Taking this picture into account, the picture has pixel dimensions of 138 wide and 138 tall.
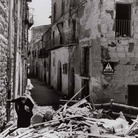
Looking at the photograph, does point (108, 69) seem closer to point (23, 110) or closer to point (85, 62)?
point (85, 62)

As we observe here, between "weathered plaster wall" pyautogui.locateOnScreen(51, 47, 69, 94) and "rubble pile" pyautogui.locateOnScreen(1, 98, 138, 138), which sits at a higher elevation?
"weathered plaster wall" pyautogui.locateOnScreen(51, 47, 69, 94)

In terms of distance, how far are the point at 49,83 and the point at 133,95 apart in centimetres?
1469

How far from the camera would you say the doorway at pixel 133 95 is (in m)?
12.3

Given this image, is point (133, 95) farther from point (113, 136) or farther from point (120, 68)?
point (113, 136)

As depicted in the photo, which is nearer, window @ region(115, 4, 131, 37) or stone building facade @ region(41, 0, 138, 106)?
stone building facade @ region(41, 0, 138, 106)

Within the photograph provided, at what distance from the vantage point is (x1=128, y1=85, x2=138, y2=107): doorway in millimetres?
12328

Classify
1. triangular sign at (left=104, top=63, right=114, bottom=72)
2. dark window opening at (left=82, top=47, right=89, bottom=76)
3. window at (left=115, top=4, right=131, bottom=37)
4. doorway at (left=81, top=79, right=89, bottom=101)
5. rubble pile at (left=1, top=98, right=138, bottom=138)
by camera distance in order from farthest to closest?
dark window opening at (left=82, top=47, right=89, bottom=76), doorway at (left=81, top=79, right=89, bottom=101), window at (left=115, top=4, right=131, bottom=37), triangular sign at (left=104, top=63, right=114, bottom=72), rubble pile at (left=1, top=98, right=138, bottom=138)

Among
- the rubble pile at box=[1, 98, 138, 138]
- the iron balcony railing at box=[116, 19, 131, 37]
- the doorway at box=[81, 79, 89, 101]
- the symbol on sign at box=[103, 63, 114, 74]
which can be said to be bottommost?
the rubble pile at box=[1, 98, 138, 138]

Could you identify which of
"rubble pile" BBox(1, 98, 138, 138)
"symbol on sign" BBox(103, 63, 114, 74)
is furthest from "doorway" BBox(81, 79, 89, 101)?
"rubble pile" BBox(1, 98, 138, 138)

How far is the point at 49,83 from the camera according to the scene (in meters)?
25.9

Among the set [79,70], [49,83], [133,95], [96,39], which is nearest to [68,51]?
[79,70]

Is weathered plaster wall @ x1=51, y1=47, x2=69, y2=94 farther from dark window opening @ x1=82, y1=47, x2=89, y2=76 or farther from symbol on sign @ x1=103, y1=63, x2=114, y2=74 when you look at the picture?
symbol on sign @ x1=103, y1=63, x2=114, y2=74

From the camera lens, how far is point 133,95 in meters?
12.5

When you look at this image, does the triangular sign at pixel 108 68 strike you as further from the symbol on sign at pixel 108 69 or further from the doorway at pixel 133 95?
the doorway at pixel 133 95
